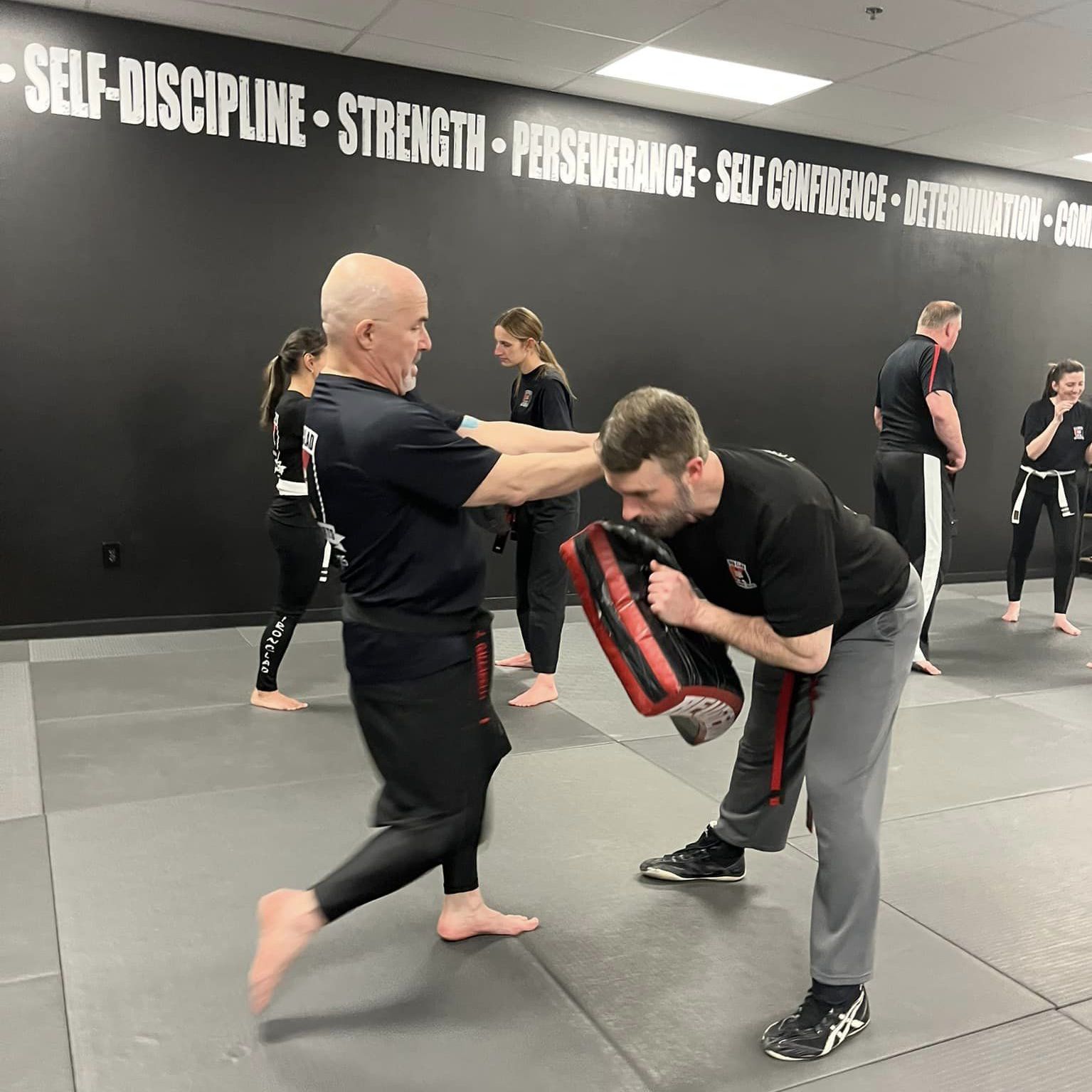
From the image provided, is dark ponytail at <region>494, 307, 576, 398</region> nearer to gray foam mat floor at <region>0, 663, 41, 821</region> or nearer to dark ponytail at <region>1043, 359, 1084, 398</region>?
gray foam mat floor at <region>0, 663, 41, 821</region>

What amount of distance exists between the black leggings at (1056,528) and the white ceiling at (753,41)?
209 centimetres

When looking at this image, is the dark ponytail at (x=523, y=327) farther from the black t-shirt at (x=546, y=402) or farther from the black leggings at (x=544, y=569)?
the black leggings at (x=544, y=569)

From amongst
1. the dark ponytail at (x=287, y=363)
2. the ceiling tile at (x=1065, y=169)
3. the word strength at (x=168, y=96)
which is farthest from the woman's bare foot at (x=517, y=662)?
the ceiling tile at (x=1065, y=169)

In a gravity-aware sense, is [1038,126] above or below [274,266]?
above

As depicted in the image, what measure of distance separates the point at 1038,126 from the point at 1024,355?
1.91 meters

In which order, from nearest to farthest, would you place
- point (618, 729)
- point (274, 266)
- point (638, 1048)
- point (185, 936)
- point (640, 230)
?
1. point (638, 1048)
2. point (185, 936)
3. point (618, 729)
4. point (274, 266)
5. point (640, 230)

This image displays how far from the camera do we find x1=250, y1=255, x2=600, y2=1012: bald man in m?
1.96

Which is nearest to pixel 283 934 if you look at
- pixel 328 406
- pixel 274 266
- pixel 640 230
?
pixel 328 406

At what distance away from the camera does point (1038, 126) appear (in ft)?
19.9

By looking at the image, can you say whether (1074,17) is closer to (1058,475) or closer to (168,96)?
(1058,475)

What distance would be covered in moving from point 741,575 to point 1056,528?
4527 mm

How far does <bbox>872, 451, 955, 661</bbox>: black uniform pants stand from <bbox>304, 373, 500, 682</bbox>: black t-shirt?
3231mm

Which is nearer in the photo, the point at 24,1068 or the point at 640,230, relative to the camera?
the point at 24,1068

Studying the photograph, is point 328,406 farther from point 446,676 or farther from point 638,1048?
point 638,1048
